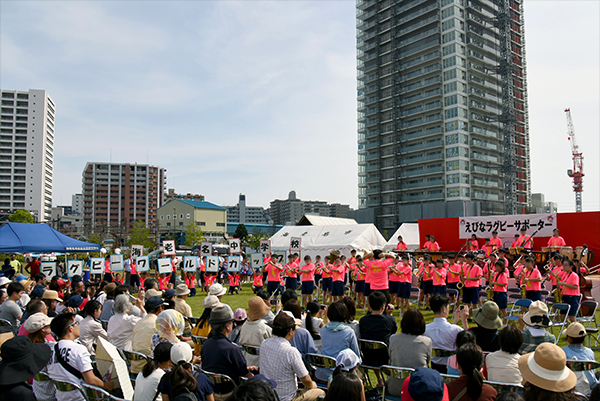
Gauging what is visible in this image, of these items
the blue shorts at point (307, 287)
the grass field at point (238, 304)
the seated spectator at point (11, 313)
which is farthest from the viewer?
the blue shorts at point (307, 287)

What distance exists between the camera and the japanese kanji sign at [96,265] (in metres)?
16.1

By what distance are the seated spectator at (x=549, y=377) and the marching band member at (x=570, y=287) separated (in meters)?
7.73

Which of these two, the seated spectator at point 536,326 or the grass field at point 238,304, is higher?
the seated spectator at point 536,326

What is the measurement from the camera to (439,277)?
1299cm

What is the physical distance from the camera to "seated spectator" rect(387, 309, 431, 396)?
4.50 metres

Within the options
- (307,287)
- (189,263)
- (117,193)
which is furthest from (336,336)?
(117,193)

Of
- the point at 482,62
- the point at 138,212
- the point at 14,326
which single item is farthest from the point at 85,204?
the point at 14,326

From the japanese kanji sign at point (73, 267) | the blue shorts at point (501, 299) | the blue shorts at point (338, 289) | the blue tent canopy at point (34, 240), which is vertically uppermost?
the blue tent canopy at point (34, 240)

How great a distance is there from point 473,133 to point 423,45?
686 inches

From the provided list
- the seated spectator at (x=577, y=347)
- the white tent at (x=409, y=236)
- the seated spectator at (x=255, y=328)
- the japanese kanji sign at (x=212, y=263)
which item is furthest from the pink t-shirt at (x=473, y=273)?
the white tent at (x=409, y=236)

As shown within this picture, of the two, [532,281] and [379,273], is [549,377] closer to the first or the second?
[532,281]

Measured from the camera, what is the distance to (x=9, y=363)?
350cm

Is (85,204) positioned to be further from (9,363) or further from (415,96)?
(9,363)

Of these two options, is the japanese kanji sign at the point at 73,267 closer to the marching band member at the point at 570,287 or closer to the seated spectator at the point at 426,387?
the seated spectator at the point at 426,387
